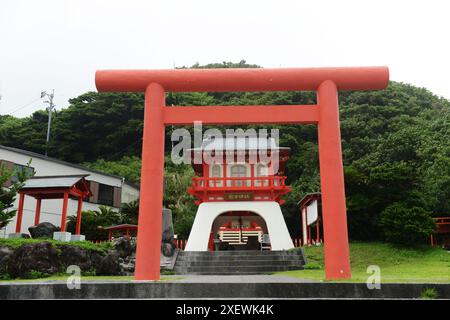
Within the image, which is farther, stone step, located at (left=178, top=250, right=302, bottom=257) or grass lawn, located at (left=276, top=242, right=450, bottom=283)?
stone step, located at (left=178, top=250, right=302, bottom=257)

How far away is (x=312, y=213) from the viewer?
1920 cm

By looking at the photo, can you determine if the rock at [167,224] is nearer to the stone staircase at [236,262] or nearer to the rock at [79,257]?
the stone staircase at [236,262]

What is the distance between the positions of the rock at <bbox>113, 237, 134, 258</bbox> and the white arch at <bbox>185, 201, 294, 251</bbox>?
2514 millimetres

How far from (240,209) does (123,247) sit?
5320mm

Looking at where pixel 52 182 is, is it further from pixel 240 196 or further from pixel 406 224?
pixel 406 224

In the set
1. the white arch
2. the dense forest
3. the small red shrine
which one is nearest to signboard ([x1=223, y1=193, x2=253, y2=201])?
the white arch

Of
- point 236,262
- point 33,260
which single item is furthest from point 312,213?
point 33,260

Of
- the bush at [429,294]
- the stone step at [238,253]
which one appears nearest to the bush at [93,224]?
the stone step at [238,253]

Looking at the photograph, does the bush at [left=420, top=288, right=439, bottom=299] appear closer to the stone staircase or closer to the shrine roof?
the stone staircase

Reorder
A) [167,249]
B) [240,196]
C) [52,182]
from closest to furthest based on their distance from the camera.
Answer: [167,249], [52,182], [240,196]

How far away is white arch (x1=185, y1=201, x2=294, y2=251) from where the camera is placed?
55.5 feet

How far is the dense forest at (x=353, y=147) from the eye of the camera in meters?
17.9
